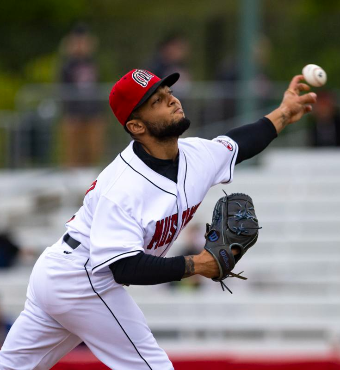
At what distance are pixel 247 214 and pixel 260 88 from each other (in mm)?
6509

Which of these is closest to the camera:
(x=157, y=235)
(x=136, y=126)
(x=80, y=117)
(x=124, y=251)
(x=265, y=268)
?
(x=124, y=251)

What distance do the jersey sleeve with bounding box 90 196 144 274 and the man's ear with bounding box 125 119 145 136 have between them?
46 cm

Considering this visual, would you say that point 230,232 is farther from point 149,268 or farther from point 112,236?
point 112,236

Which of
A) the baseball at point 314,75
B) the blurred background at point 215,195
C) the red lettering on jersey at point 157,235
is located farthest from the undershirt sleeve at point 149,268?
the blurred background at point 215,195

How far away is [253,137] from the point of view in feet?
16.6

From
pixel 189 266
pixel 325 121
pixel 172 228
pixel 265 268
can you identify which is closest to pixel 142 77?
pixel 172 228

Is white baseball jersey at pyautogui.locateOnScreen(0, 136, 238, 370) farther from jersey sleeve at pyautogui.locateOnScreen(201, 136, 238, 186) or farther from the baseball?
the baseball

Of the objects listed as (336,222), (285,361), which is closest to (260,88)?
(336,222)

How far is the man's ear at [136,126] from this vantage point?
14.7ft

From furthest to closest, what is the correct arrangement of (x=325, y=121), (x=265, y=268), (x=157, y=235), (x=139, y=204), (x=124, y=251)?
(x=325, y=121), (x=265, y=268), (x=157, y=235), (x=139, y=204), (x=124, y=251)

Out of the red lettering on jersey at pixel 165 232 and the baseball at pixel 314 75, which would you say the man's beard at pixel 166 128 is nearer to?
the red lettering on jersey at pixel 165 232

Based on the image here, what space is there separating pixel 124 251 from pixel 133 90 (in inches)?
34.2

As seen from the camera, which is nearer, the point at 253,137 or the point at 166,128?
the point at 166,128

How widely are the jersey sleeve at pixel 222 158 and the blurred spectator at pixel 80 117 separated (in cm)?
531
